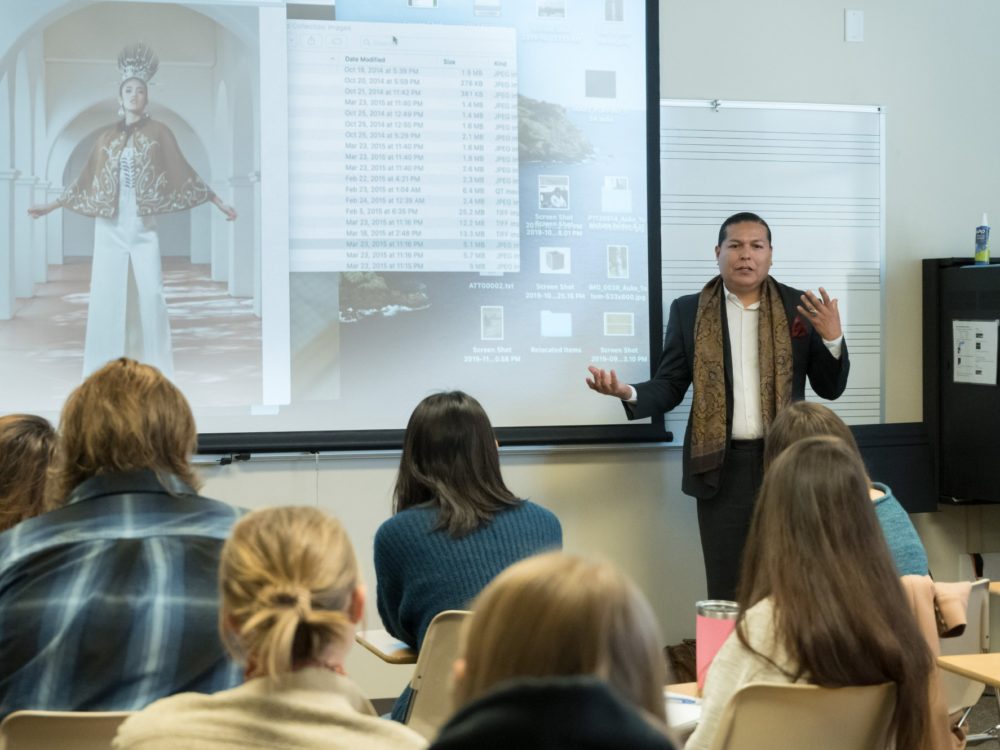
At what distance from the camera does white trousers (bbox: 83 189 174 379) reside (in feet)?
13.1

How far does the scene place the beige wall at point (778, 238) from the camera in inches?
164

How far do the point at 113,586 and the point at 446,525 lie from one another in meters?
0.87

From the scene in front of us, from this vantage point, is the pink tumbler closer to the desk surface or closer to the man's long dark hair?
the desk surface

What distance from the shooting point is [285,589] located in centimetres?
130

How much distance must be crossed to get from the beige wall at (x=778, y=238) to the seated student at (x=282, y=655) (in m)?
2.79

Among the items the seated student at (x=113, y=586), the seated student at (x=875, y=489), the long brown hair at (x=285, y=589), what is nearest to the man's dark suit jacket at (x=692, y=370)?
the seated student at (x=875, y=489)

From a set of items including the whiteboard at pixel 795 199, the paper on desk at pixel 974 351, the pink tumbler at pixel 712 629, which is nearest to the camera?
the pink tumbler at pixel 712 629

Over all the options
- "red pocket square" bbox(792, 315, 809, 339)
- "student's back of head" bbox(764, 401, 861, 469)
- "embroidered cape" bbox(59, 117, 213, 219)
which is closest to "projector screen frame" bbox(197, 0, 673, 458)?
"red pocket square" bbox(792, 315, 809, 339)

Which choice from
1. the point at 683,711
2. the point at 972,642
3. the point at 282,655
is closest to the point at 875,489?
the point at 972,642

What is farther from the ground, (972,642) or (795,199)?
(795,199)

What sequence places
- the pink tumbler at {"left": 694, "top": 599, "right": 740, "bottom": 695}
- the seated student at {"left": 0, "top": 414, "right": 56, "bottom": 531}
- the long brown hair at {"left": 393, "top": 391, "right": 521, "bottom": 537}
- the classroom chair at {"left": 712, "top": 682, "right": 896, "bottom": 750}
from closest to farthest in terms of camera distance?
the classroom chair at {"left": 712, "top": 682, "right": 896, "bottom": 750} → the pink tumbler at {"left": 694, "top": 599, "right": 740, "bottom": 695} → the seated student at {"left": 0, "top": 414, "right": 56, "bottom": 531} → the long brown hair at {"left": 393, "top": 391, "right": 521, "bottom": 537}

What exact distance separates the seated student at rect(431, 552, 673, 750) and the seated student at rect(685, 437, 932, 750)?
843 millimetres

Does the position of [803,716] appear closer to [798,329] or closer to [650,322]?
[798,329]

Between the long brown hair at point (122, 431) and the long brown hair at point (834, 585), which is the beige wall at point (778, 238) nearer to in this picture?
the long brown hair at point (122, 431)
